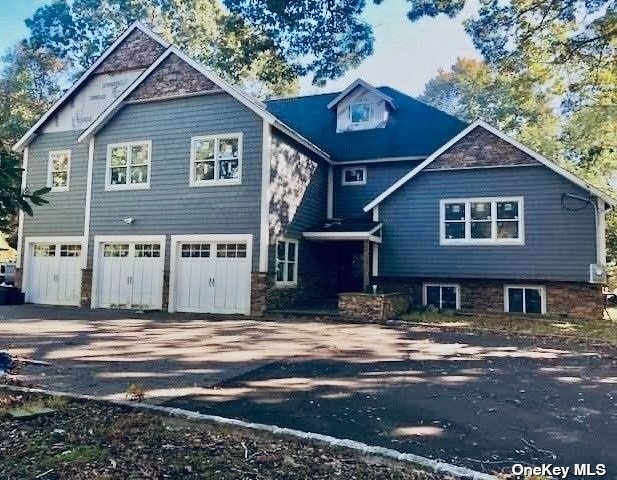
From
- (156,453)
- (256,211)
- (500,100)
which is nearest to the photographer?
(156,453)

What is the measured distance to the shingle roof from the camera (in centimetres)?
1800

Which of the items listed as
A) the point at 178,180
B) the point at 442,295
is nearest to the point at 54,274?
the point at 178,180

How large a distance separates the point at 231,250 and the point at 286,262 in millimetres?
1961

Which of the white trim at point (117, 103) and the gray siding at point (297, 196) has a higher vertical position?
the white trim at point (117, 103)

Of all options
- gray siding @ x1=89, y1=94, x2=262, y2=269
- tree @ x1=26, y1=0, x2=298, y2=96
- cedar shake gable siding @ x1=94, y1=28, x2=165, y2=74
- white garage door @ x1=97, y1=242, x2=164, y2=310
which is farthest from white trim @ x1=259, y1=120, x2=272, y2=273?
tree @ x1=26, y1=0, x2=298, y2=96

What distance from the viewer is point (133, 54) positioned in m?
17.5

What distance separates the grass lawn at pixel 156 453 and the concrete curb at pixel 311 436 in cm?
5

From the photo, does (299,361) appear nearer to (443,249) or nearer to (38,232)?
(443,249)

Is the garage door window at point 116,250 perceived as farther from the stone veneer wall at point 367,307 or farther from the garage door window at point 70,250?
the stone veneer wall at point 367,307

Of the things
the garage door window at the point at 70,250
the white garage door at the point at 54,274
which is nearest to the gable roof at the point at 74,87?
the white garage door at the point at 54,274

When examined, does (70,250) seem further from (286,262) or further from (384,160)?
(384,160)

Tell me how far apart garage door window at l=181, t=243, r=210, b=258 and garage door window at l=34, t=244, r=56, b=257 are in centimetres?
593

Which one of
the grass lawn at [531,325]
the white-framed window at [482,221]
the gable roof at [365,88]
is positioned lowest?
the grass lawn at [531,325]

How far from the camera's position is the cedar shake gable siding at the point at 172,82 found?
15180 millimetres
